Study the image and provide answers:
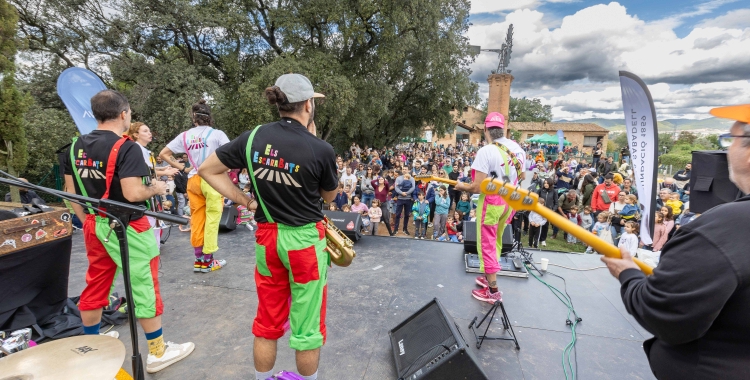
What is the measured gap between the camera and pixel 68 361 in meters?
1.36

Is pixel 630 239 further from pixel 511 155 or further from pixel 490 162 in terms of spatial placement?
pixel 490 162

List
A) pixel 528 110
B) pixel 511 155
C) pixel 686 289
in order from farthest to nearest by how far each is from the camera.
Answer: pixel 528 110 < pixel 511 155 < pixel 686 289

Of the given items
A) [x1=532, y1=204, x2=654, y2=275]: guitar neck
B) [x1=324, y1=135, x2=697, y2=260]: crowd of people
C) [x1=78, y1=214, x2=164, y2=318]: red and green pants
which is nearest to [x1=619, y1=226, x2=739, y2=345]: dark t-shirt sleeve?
[x1=532, y1=204, x2=654, y2=275]: guitar neck

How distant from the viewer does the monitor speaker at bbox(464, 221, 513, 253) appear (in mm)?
4801

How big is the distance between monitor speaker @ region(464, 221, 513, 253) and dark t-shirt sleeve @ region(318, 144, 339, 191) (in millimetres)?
3379

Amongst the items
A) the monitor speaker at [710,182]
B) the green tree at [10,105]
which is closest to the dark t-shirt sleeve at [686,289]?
the monitor speaker at [710,182]

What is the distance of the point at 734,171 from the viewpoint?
3.96 ft

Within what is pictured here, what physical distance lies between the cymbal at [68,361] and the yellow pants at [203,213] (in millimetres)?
2655

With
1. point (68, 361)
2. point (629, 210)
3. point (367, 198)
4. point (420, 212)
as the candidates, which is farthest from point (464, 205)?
point (68, 361)

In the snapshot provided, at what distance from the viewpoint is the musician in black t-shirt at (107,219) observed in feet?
7.13

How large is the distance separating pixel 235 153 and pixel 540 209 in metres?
1.68

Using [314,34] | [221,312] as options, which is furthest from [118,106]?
[314,34]

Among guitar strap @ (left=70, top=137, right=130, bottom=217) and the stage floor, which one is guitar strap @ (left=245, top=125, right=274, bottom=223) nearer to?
guitar strap @ (left=70, top=137, right=130, bottom=217)

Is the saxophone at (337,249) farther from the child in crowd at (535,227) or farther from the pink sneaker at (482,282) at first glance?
the child in crowd at (535,227)
